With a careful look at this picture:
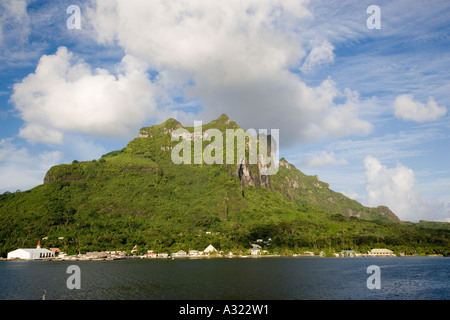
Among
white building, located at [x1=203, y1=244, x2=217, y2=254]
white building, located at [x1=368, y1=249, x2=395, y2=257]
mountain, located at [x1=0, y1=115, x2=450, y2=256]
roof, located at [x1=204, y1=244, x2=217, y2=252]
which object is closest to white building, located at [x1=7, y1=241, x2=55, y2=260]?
mountain, located at [x1=0, y1=115, x2=450, y2=256]

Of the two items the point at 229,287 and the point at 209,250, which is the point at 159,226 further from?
the point at 229,287

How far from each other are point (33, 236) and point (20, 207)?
30091 millimetres

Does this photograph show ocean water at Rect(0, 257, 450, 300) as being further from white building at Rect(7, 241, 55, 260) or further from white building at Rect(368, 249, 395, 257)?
white building at Rect(368, 249, 395, 257)

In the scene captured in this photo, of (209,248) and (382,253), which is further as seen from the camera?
(382,253)

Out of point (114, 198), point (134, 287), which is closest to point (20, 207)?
point (114, 198)

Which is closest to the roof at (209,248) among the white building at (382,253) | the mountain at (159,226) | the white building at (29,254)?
the mountain at (159,226)

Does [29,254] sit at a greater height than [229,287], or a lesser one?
lesser

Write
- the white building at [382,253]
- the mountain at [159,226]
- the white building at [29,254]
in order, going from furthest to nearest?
the white building at [382,253], the mountain at [159,226], the white building at [29,254]

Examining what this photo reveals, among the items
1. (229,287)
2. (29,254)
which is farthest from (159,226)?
(229,287)

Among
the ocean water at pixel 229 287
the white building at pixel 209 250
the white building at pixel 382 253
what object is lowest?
the white building at pixel 382 253

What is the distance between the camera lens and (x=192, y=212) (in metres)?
182

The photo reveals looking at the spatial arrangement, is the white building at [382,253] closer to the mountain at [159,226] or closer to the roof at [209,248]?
the mountain at [159,226]

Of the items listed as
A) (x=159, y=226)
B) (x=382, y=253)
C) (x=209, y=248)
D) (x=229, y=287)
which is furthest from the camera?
(x=159, y=226)

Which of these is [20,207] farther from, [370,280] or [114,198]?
[370,280]
